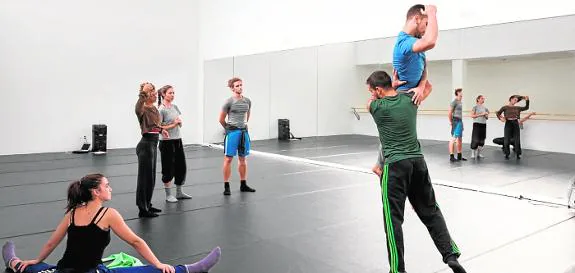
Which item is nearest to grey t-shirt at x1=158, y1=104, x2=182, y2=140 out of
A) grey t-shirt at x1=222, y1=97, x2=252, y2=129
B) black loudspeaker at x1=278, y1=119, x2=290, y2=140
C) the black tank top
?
grey t-shirt at x1=222, y1=97, x2=252, y2=129

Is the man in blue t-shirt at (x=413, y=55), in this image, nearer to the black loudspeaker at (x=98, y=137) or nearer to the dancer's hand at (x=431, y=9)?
the dancer's hand at (x=431, y=9)

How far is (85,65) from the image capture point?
1016cm

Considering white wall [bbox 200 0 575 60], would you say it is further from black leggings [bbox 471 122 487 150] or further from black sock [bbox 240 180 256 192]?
black leggings [bbox 471 122 487 150]

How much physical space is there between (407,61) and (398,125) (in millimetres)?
374

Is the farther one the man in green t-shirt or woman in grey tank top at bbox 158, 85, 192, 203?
woman in grey tank top at bbox 158, 85, 192, 203

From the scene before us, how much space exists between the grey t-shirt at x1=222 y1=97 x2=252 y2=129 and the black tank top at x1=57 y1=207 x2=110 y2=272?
318cm

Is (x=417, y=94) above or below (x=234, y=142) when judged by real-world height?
above

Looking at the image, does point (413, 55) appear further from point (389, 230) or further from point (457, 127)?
point (457, 127)

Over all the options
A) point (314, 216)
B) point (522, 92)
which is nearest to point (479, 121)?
point (522, 92)

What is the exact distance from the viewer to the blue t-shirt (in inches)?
103

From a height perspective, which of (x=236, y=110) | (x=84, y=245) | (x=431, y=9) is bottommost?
(x=84, y=245)

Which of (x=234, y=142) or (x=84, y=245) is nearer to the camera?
(x=84, y=245)

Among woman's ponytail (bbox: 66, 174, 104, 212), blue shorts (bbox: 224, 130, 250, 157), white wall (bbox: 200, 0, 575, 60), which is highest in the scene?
white wall (bbox: 200, 0, 575, 60)

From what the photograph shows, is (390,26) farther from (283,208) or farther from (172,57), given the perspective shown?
(172,57)
